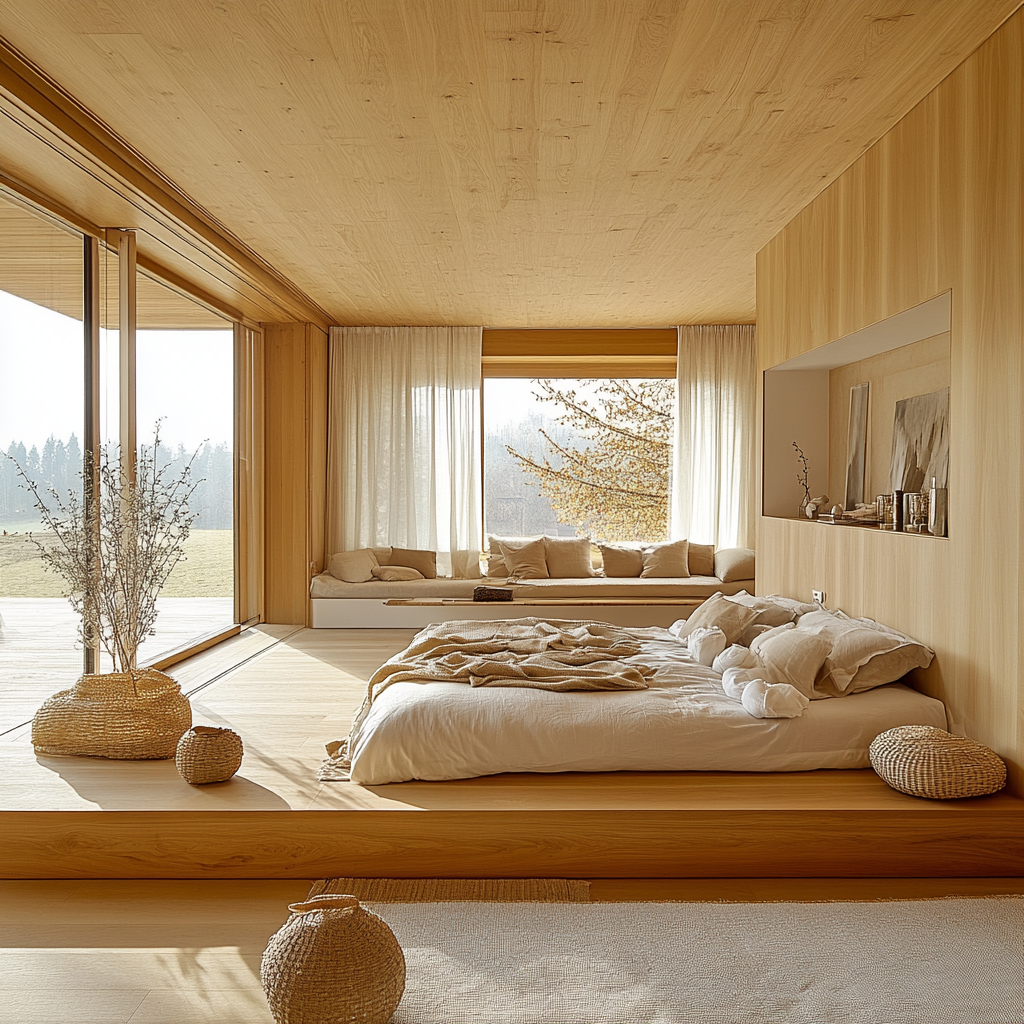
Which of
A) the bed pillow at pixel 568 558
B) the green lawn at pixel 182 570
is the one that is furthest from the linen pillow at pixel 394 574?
the green lawn at pixel 182 570

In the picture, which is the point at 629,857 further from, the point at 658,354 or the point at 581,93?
the point at 658,354

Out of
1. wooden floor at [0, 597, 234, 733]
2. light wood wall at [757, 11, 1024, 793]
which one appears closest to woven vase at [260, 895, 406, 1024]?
light wood wall at [757, 11, 1024, 793]

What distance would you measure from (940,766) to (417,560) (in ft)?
18.1

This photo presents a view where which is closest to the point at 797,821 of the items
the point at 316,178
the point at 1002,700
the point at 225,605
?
the point at 1002,700

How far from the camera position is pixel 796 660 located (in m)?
3.18

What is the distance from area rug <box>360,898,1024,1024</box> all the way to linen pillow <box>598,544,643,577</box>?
17.1ft

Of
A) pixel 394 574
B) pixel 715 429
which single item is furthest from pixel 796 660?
pixel 715 429

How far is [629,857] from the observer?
106 inches

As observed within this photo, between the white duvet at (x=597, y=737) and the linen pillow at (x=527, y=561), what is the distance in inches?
178

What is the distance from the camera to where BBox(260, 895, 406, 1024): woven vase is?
1840mm

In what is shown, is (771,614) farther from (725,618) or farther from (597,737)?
(597,737)

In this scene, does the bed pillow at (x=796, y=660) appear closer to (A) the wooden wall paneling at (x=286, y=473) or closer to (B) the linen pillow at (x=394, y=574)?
(B) the linen pillow at (x=394, y=574)

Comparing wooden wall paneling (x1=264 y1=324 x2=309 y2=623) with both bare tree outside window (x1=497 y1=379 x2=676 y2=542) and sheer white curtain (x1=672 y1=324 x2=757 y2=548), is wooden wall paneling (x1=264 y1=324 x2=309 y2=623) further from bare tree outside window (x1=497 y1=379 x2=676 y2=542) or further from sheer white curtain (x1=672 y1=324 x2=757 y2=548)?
sheer white curtain (x1=672 y1=324 x2=757 y2=548)

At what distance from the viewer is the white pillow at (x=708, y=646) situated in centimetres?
371
